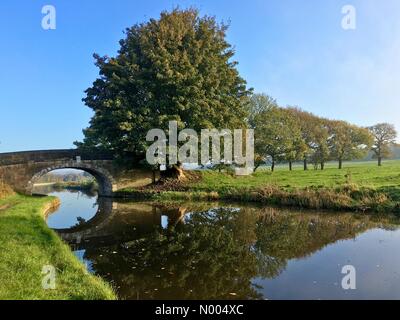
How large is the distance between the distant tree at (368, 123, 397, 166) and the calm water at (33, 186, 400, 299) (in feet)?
153

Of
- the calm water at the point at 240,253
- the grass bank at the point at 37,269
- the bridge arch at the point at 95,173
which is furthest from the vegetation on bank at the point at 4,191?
the grass bank at the point at 37,269

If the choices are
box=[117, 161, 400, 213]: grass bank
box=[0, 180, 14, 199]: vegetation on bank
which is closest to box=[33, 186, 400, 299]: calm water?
box=[117, 161, 400, 213]: grass bank

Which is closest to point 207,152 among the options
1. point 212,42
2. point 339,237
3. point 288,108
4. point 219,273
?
point 212,42

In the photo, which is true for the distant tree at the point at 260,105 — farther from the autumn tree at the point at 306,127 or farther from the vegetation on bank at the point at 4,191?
the vegetation on bank at the point at 4,191

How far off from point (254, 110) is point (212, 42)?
16.8 m

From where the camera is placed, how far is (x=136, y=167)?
34.7 meters

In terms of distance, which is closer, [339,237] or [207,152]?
[339,237]

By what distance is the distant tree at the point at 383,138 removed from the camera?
5972 centimetres

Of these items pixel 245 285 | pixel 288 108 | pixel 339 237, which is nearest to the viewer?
pixel 245 285

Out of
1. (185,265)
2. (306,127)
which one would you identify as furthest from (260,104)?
(185,265)

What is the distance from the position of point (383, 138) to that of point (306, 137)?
51.0 ft

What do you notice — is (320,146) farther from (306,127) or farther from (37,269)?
(37,269)

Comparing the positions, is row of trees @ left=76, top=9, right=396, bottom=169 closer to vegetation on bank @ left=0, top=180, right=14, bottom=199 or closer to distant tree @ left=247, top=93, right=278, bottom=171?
vegetation on bank @ left=0, top=180, right=14, bottom=199
